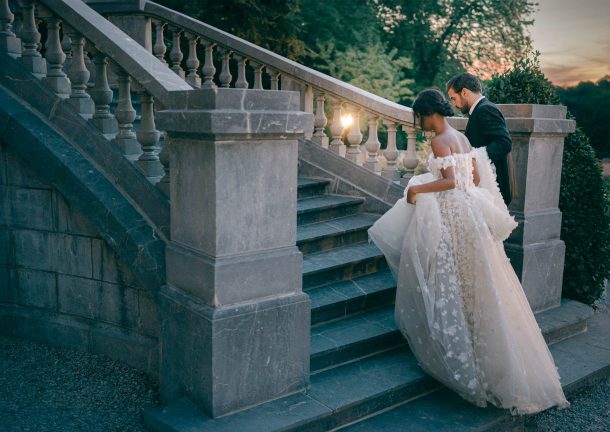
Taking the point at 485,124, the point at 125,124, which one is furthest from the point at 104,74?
the point at 485,124

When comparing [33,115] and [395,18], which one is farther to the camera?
[395,18]

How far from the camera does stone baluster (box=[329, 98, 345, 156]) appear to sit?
6711mm

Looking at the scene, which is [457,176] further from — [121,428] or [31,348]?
[31,348]

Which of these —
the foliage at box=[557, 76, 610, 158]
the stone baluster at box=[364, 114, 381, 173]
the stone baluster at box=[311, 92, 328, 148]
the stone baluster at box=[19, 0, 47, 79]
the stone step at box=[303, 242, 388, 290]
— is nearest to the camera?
the stone baluster at box=[19, 0, 47, 79]

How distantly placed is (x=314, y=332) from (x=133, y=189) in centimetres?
174

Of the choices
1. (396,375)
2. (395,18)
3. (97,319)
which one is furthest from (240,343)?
(395,18)

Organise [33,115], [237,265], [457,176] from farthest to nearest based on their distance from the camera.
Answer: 1. [33,115]
2. [457,176]
3. [237,265]

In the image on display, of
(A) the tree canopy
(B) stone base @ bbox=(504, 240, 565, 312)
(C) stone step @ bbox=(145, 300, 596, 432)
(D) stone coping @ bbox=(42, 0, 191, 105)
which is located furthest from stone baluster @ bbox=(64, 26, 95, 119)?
(A) the tree canopy

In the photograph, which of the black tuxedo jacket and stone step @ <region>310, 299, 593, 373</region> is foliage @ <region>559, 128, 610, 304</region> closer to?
stone step @ <region>310, 299, 593, 373</region>

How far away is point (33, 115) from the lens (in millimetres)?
4930

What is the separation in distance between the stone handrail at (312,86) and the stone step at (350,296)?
4.92 feet

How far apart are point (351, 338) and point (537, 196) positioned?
7.96 ft

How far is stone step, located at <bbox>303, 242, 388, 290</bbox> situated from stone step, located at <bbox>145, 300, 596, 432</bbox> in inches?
34.0

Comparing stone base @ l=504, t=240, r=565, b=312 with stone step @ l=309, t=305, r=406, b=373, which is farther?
stone base @ l=504, t=240, r=565, b=312
